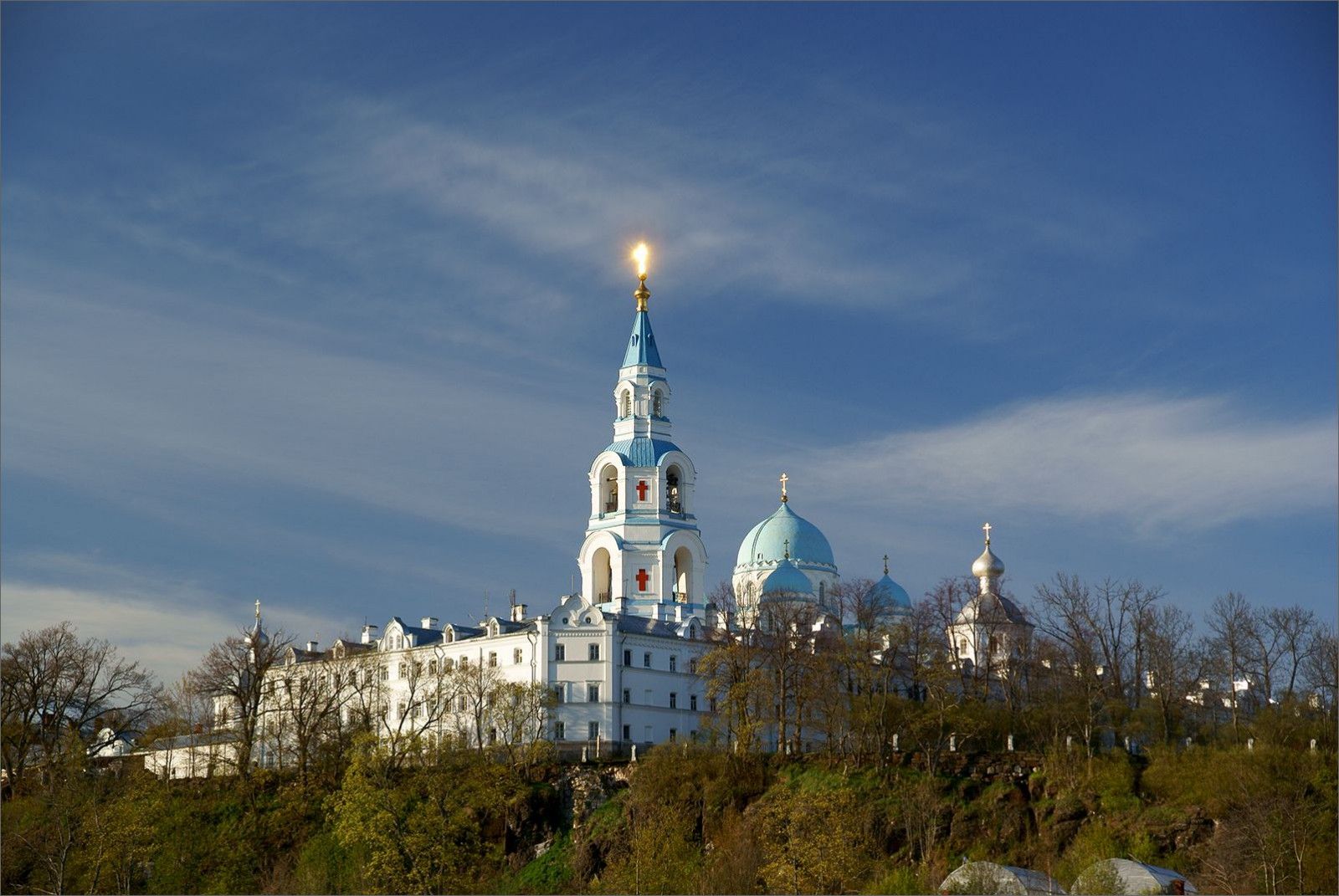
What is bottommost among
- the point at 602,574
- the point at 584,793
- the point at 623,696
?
the point at 584,793

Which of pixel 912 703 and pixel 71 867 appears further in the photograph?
pixel 912 703

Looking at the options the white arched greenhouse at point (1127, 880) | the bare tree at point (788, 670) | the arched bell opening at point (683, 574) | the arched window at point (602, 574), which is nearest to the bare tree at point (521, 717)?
the bare tree at point (788, 670)

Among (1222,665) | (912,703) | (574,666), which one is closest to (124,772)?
(574,666)

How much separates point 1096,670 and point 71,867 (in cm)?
3422

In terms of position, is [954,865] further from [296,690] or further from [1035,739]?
[296,690]


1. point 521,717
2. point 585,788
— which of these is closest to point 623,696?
point 521,717

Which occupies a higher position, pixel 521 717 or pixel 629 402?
pixel 629 402

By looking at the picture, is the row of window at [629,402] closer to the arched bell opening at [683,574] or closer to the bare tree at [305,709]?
the arched bell opening at [683,574]

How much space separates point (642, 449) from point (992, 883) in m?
36.2

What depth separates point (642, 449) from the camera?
79.6 metres

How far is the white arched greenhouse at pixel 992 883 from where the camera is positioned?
4588 cm

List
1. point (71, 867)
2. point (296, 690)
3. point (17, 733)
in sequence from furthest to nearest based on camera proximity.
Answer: point (296, 690)
point (17, 733)
point (71, 867)

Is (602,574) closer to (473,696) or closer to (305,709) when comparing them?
(473,696)

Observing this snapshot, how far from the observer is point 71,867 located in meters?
57.9
